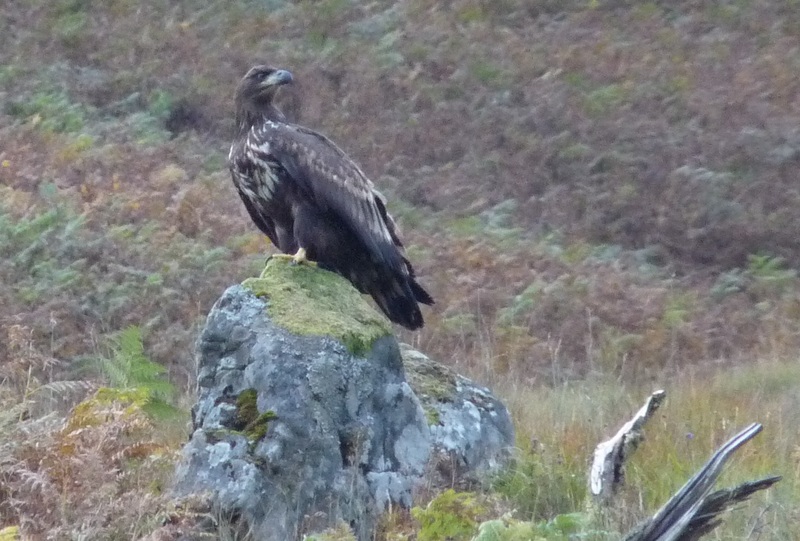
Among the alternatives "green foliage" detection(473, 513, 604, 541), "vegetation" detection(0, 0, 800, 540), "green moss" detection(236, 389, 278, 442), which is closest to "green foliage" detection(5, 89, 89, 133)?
"vegetation" detection(0, 0, 800, 540)

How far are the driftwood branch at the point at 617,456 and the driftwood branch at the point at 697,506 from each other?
1165 millimetres

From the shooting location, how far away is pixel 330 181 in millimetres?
6734

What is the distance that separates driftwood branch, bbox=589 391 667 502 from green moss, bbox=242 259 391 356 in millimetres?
1191

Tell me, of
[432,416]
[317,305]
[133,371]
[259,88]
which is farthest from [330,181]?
[133,371]

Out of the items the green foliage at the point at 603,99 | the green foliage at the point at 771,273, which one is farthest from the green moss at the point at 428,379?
the green foliage at the point at 603,99

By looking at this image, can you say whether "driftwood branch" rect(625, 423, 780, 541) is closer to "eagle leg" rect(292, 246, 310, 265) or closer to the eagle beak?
"eagle leg" rect(292, 246, 310, 265)

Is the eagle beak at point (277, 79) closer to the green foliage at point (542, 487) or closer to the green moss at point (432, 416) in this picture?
the green moss at point (432, 416)

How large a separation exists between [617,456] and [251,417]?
1632 millimetres

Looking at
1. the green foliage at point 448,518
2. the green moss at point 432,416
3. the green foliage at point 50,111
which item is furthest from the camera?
the green foliage at point 50,111

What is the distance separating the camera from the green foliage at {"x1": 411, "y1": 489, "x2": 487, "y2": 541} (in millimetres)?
4797

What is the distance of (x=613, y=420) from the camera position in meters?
7.39

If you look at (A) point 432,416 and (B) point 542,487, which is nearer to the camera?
(B) point 542,487

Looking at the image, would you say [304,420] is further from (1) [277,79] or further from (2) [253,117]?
(1) [277,79]

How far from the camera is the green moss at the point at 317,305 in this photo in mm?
5754
